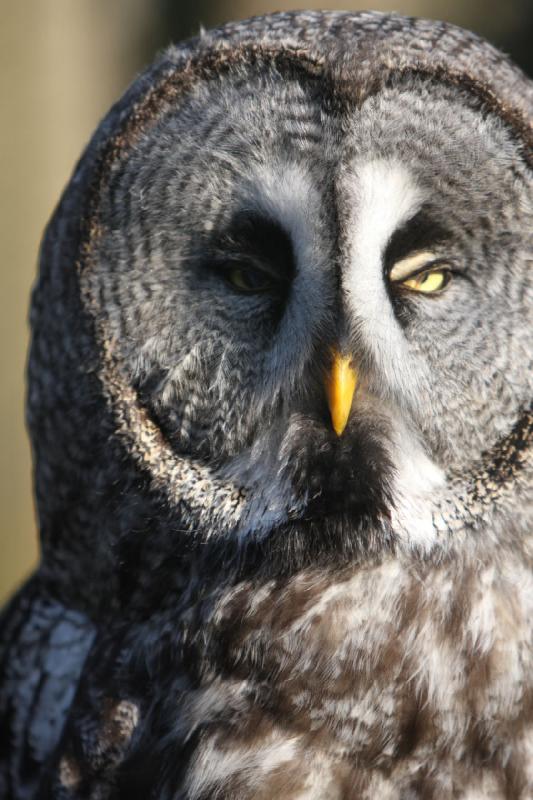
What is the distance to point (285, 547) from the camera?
3.96ft

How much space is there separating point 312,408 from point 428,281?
Answer: 0.18 metres

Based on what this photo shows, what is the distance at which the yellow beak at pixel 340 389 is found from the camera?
110 cm

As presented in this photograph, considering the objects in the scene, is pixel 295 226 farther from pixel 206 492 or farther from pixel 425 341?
pixel 206 492

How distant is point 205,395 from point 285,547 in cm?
19

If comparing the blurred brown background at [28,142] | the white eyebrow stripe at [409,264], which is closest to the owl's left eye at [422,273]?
the white eyebrow stripe at [409,264]

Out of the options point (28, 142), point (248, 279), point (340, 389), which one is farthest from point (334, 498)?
point (28, 142)

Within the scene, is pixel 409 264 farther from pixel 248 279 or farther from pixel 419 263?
pixel 248 279

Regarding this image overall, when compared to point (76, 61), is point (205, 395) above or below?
below

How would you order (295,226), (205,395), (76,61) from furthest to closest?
(76,61)
(205,395)
(295,226)

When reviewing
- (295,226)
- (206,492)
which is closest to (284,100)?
(295,226)

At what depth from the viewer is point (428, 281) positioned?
3.72ft

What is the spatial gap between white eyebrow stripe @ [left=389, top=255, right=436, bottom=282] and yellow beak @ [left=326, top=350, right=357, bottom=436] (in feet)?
0.31

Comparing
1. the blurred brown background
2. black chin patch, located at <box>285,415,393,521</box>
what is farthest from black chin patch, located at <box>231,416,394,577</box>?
the blurred brown background

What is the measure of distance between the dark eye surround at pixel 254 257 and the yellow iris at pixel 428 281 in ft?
0.40
